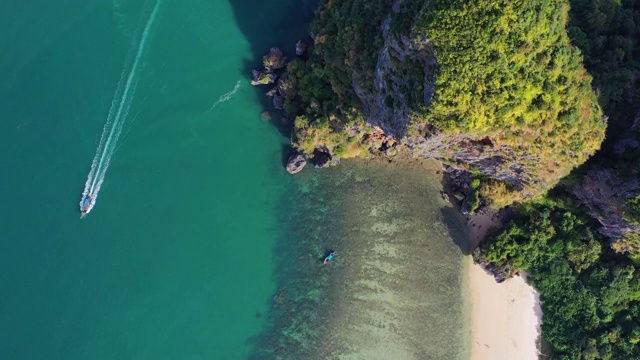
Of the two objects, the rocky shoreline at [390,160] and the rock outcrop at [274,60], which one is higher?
the rock outcrop at [274,60]

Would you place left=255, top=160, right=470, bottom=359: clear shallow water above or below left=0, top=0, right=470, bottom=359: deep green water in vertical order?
below

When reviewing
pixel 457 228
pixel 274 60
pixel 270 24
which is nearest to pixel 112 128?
pixel 274 60

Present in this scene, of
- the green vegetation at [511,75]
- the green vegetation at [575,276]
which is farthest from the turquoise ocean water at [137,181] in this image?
the green vegetation at [575,276]

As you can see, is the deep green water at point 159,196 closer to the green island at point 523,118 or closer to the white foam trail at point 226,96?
the white foam trail at point 226,96

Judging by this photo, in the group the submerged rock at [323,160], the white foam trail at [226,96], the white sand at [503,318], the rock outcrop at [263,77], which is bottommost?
the white sand at [503,318]

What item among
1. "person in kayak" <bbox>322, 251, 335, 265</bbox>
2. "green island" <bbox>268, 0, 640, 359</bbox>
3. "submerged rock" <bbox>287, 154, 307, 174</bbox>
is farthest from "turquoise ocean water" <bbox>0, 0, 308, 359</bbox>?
"green island" <bbox>268, 0, 640, 359</bbox>

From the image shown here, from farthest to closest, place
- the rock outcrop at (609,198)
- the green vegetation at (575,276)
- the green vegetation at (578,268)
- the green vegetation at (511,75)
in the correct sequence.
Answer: the green vegetation at (575,276), the green vegetation at (578,268), the rock outcrop at (609,198), the green vegetation at (511,75)

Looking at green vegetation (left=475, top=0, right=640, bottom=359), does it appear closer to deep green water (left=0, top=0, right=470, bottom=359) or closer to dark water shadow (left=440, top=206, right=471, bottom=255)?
dark water shadow (left=440, top=206, right=471, bottom=255)
